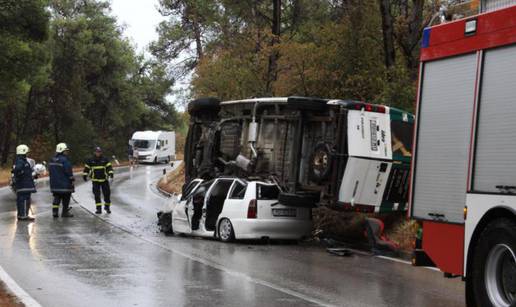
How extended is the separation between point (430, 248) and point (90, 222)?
11633 millimetres

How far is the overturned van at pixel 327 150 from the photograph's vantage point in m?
13.4

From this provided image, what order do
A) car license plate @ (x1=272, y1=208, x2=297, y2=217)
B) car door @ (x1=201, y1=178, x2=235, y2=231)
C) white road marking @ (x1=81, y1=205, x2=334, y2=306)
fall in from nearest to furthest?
white road marking @ (x1=81, y1=205, x2=334, y2=306), car license plate @ (x1=272, y1=208, x2=297, y2=217), car door @ (x1=201, y1=178, x2=235, y2=231)

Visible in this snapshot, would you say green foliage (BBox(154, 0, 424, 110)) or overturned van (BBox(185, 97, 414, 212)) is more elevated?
green foliage (BBox(154, 0, 424, 110))

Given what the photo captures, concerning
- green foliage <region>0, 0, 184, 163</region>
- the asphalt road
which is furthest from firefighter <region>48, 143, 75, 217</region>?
green foliage <region>0, 0, 184, 163</region>

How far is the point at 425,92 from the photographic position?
808cm

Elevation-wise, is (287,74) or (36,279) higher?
(287,74)

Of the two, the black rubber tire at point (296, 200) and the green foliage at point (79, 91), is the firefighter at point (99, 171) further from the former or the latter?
the green foliage at point (79, 91)

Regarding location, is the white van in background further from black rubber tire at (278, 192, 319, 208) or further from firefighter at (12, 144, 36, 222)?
black rubber tire at (278, 192, 319, 208)

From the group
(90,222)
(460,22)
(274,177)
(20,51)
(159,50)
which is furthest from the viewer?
(159,50)

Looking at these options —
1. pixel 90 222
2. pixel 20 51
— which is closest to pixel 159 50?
pixel 20 51

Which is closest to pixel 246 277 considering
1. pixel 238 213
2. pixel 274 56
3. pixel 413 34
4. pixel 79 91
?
pixel 238 213

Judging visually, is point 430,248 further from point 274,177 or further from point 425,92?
point 274,177

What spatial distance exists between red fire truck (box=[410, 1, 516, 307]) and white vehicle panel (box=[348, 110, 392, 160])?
5.23 meters

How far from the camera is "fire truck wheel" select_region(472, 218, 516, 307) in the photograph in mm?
6496
